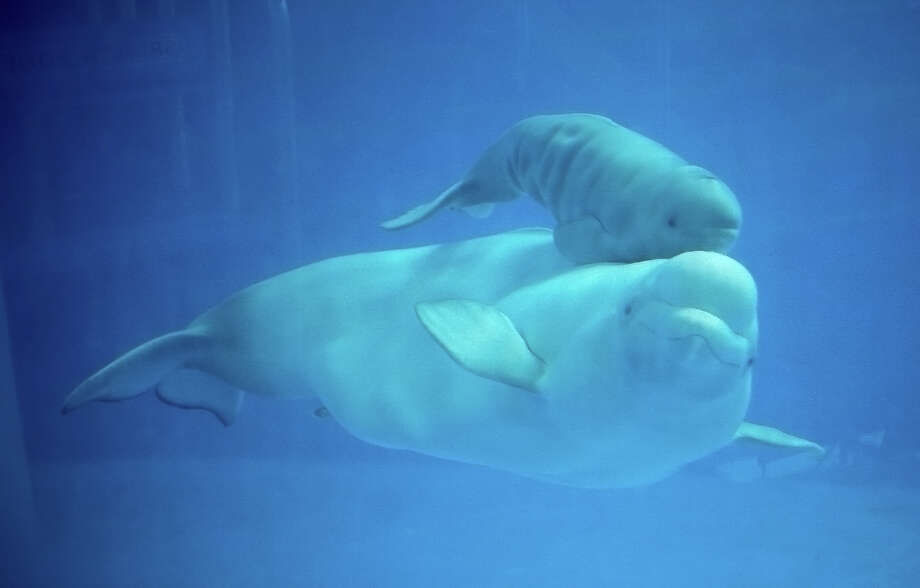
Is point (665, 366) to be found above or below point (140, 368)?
above

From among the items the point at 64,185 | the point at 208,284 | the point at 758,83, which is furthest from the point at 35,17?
the point at 758,83

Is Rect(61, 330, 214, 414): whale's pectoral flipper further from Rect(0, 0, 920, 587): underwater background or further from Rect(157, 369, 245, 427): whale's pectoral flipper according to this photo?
Rect(0, 0, 920, 587): underwater background

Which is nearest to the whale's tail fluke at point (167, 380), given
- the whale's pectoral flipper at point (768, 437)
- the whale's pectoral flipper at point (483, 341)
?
the whale's pectoral flipper at point (483, 341)

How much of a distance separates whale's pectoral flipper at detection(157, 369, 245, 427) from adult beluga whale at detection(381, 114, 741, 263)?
1.87 m

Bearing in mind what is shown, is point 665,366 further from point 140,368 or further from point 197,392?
point 197,392

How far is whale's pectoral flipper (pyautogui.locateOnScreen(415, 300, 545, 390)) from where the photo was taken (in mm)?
2977

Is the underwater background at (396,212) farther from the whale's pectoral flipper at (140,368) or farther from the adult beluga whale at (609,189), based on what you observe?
the adult beluga whale at (609,189)

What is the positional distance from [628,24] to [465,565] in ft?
14.5

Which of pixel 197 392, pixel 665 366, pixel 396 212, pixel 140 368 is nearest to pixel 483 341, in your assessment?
pixel 665 366

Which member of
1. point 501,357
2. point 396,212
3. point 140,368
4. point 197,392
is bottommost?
point 197,392

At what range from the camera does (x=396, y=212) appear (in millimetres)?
7598

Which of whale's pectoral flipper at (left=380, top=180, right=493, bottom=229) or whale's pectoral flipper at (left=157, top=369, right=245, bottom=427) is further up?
whale's pectoral flipper at (left=380, top=180, right=493, bottom=229)

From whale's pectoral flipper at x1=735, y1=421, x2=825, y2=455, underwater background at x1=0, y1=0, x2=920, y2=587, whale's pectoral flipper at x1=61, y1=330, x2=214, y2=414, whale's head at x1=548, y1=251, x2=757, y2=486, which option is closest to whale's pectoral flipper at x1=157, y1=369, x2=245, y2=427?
whale's pectoral flipper at x1=61, y1=330, x2=214, y2=414

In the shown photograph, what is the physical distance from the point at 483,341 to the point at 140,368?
2.38 meters
